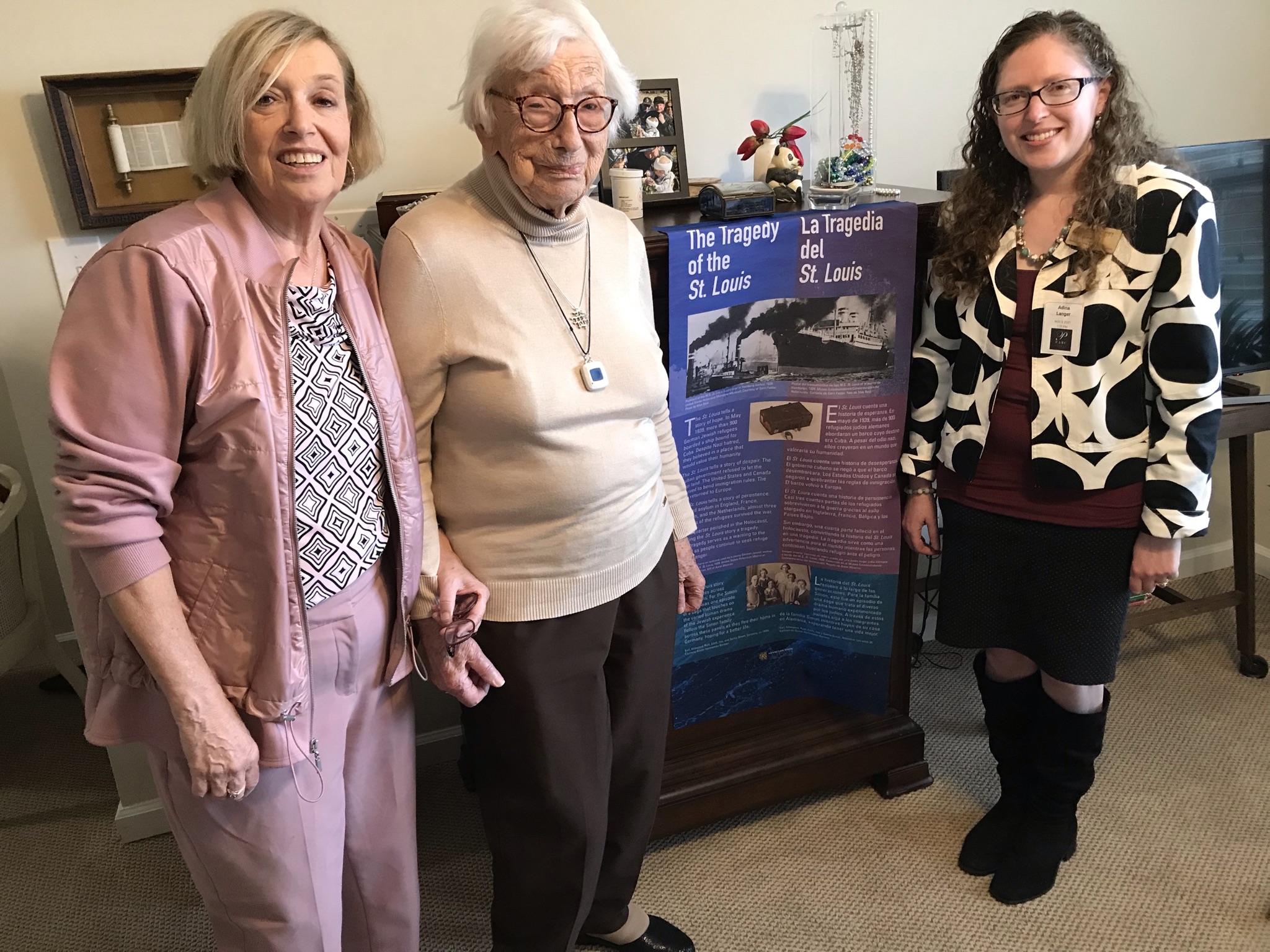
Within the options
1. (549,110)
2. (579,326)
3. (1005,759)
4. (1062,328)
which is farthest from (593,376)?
(1005,759)

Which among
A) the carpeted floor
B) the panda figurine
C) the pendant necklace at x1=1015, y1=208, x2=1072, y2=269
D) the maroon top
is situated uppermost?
the panda figurine

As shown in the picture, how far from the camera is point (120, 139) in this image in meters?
1.53

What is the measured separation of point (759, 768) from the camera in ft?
6.27

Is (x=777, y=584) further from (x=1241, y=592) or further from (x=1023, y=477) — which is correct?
(x=1241, y=592)

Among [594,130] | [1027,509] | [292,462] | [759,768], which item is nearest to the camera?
[292,462]

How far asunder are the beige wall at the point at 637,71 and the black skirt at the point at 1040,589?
3.23 ft

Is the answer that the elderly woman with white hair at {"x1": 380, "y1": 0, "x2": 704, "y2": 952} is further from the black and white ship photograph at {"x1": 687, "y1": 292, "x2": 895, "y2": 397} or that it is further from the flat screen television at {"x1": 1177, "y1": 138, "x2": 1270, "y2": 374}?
the flat screen television at {"x1": 1177, "y1": 138, "x2": 1270, "y2": 374}

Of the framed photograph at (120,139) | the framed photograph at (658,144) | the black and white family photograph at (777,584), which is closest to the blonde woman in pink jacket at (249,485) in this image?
the framed photograph at (120,139)

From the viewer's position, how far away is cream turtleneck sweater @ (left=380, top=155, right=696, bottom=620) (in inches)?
45.6

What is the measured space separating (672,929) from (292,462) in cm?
115

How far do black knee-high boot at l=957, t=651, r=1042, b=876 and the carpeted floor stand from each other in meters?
0.05

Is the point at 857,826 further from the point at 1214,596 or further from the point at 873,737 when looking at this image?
the point at 1214,596

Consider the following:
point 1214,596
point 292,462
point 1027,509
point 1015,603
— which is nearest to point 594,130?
point 292,462

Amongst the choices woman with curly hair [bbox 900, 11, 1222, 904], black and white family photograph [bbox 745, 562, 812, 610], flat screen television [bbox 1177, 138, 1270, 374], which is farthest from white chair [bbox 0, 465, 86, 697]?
flat screen television [bbox 1177, 138, 1270, 374]
